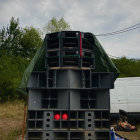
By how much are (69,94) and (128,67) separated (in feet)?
45.8

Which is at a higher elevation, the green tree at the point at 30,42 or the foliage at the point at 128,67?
the green tree at the point at 30,42

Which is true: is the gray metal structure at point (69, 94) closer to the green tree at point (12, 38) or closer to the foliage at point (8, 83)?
the foliage at point (8, 83)

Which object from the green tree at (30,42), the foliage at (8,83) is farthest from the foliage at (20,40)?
the foliage at (8,83)

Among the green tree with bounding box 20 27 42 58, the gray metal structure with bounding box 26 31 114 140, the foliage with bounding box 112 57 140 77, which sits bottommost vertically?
the gray metal structure with bounding box 26 31 114 140

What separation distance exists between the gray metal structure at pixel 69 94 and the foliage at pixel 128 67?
12688mm

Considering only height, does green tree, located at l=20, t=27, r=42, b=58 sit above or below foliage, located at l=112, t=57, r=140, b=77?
above

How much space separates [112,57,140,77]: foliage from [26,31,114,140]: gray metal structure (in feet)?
41.6

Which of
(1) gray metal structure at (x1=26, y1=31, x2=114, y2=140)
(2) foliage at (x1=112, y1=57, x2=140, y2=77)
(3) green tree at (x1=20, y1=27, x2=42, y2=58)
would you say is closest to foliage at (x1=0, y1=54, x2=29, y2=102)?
(2) foliage at (x1=112, y1=57, x2=140, y2=77)

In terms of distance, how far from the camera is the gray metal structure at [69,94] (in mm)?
4504

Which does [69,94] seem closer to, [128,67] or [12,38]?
[128,67]

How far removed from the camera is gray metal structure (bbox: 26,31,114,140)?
4.50 m

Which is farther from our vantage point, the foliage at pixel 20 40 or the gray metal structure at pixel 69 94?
the foliage at pixel 20 40

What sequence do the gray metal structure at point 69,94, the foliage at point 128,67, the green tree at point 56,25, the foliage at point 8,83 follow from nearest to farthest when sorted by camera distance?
the gray metal structure at point 69,94, the foliage at point 8,83, the foliage at point 128,67, the green tree at point 56,25

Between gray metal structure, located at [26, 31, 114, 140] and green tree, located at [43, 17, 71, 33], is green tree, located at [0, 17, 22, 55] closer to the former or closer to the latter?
green tree, located at [43, 17, 71, 33]
